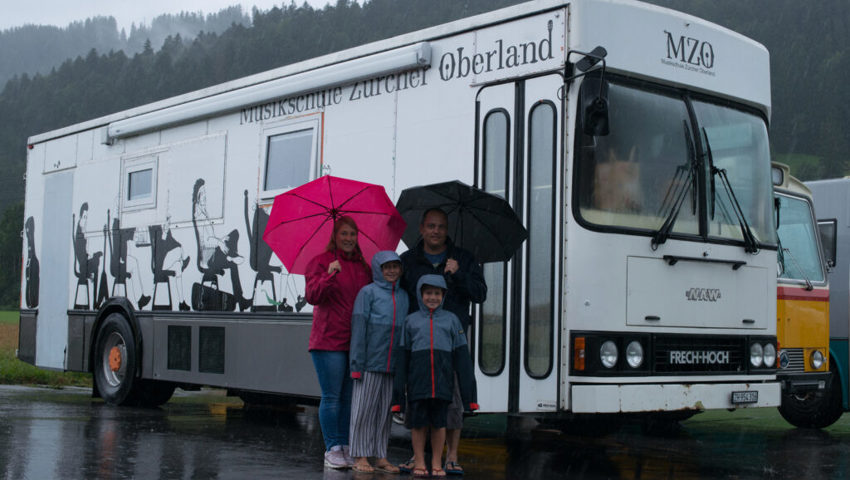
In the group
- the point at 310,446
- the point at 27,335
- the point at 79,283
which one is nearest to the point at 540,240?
the point at 310,446

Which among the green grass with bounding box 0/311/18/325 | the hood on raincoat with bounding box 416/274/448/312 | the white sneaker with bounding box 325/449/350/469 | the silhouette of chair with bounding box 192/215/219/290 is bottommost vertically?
the white sneaker with bounding box 325/449/350/469

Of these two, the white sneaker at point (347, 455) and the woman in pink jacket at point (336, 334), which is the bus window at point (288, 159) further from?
the white sneaker at point (347, 455)

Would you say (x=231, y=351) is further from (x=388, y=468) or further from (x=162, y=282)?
(x=388, y=468)

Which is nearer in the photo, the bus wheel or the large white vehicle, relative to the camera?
the large white vehicle

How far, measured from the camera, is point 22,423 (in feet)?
32.4

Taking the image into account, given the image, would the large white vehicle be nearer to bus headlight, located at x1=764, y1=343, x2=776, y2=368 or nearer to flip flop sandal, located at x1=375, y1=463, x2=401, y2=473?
bus headlight, located at x1=764, y1=343, x2=776, y2=368

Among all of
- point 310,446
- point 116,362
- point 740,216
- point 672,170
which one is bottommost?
point 310,446

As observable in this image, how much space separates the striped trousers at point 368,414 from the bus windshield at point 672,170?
179 centimetres

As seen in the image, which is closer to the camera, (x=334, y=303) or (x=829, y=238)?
(x=334, y=303)

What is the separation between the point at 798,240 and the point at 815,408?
1.87m

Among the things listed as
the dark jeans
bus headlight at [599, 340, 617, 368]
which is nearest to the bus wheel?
the dark jeans

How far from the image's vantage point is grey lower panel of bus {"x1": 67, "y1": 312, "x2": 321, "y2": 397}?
29.8 ft

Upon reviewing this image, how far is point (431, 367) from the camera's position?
22.3ft

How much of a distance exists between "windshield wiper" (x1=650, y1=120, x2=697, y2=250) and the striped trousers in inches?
84.5
